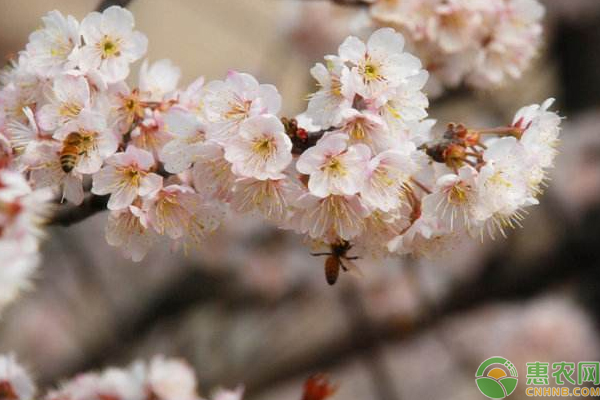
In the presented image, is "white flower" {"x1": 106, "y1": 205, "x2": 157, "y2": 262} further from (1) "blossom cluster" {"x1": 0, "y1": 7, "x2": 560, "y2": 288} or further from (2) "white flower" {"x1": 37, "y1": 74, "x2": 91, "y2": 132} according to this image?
(2) "white flower" {"x1": 37, "y1": 74, "x2": 91, "y2": 132}

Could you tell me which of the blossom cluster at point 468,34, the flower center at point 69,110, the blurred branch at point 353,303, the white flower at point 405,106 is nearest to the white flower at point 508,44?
the blossom cluster at point 468,34

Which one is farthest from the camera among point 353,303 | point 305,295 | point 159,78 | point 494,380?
point 305,295

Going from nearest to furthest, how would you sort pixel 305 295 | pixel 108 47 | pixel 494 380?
pixel 108 47, pixel 494 380, pixel 305 295

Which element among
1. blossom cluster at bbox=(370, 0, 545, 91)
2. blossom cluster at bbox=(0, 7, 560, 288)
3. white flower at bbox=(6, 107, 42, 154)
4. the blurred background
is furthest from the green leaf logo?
white flower at bbox=(6, 107, 42, 154)

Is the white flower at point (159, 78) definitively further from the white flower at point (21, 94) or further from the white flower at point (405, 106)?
the white flower at point (405, 106)

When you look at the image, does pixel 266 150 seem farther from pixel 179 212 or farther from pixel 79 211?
pixel 79 211

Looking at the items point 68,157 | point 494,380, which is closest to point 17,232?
point 68,157
